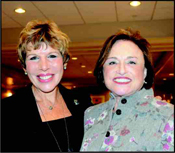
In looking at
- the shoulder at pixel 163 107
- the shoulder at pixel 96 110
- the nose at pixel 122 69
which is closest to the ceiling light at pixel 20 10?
the shoulder at pixel 96 110

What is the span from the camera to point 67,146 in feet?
5.64

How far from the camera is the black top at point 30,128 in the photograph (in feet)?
5.27

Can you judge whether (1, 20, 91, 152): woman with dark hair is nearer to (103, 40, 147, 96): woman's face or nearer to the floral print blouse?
the floral print blouse

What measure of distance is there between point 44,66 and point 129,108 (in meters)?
0.65

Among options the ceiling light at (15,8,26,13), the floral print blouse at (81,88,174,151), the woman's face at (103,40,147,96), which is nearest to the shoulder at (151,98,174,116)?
the floral print blouse at (81,88,174,151)

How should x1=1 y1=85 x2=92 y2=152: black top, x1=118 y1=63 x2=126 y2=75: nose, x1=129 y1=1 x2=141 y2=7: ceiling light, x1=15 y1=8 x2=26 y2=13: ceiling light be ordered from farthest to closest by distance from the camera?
x1=15 y1=8 x2=26 y2=13: ceiling light → x1=129 y1=1 x2=141 y2=7: ceiling light → x1=1 y1=85 x2=92 y2=152: black top → x1=118 y1=63 x2=126 y2=75: nose

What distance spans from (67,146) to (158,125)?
0.72 meters

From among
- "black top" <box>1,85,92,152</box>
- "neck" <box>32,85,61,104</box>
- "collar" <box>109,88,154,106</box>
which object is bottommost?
"black top" <box>1,85,92,152</box>

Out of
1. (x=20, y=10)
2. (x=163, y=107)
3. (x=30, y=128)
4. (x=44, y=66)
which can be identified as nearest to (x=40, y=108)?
(x=30, y=128)

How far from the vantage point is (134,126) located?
130 centimetres

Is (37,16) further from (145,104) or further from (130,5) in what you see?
(145,104)

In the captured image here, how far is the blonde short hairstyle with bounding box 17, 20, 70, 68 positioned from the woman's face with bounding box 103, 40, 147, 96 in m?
0.48

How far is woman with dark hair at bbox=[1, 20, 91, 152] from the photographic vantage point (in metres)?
1.64

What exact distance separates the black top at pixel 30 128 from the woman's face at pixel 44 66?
0.15m
